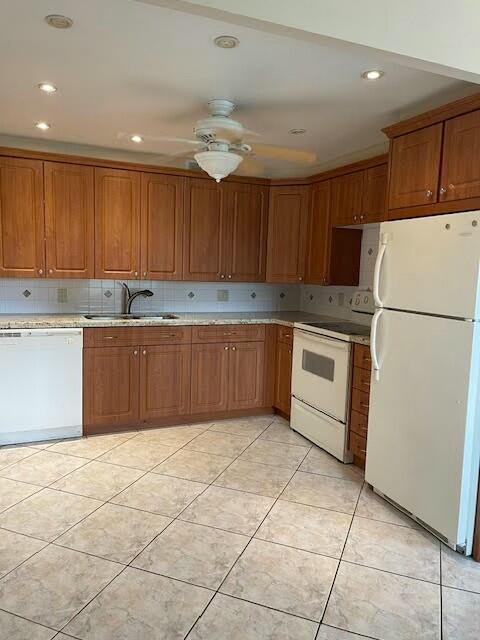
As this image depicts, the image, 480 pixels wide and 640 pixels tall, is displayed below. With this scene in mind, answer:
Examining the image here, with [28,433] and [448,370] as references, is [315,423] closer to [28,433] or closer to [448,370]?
[448,370]

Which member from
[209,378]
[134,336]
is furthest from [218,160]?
[209,378]

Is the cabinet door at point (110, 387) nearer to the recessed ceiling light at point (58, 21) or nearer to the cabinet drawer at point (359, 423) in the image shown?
the cabinet drawer at point (359, 423)

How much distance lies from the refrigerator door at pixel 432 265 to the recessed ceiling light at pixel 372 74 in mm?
752

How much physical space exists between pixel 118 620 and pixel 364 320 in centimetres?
293

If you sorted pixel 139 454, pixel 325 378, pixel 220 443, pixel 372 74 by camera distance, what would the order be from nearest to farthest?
1. pixel 372 74
2. pixel 139 454
3. pixel 325 378
4. pixel 220 443

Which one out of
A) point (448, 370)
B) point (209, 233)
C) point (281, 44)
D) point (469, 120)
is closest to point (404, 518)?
point (448, 370)

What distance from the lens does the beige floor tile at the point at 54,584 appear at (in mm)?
1847

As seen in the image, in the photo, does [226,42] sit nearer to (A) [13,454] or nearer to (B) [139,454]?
(B) [139,454]

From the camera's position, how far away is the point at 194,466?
3.23 meters

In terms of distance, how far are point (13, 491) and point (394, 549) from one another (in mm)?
2204

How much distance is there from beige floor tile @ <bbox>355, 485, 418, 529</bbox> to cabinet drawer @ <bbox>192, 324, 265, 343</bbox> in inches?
67.4

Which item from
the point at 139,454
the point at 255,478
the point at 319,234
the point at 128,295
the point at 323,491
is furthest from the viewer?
the point at 128,295

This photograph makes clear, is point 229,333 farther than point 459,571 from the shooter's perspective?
Yes

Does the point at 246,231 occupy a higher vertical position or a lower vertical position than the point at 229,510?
higher
